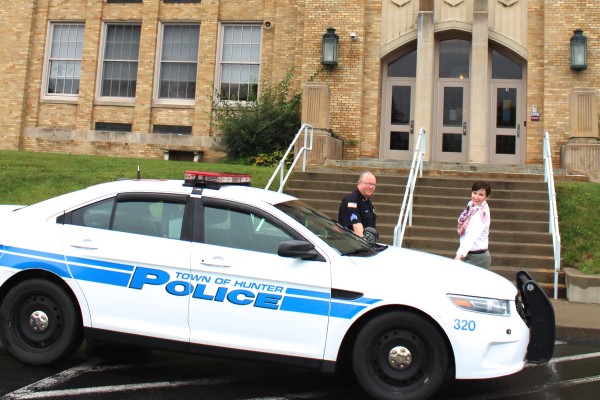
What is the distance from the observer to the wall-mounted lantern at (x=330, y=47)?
16078 mm

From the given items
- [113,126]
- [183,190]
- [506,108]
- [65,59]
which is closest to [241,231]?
[183,190]

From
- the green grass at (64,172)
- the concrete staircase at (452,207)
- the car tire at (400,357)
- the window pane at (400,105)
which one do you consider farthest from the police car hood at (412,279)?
the window pane at (400,105)

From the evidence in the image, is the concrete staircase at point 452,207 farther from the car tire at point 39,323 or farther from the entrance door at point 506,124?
the car tire at point 39,323

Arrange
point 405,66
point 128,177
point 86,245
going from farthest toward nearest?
1. point 405,66
2. point 128,177
3. point 86,245

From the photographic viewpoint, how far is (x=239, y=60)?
18.9 m

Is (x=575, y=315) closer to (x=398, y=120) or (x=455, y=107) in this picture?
(x=455, y=107)

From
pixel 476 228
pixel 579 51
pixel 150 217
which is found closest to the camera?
pixel 150 217

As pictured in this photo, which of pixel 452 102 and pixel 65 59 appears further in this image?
pixel 65 59

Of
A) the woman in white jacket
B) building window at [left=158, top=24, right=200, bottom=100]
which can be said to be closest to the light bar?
the woman in white jacket

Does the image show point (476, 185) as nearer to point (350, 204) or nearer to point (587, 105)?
point (350, 204)

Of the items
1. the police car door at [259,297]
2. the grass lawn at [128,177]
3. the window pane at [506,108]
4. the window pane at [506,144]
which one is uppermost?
the window pane at [506,108]

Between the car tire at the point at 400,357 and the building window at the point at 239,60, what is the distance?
15.3m

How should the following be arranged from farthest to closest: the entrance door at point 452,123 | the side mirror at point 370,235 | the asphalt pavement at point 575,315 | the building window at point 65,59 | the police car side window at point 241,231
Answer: the building window at point 65,59 < the entrance door at point 452,123 < the asphalt pavement at point 575,315 < the side mirror at point 370,235 < the police car side window at point 241,231

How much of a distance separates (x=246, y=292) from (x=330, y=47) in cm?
1283
